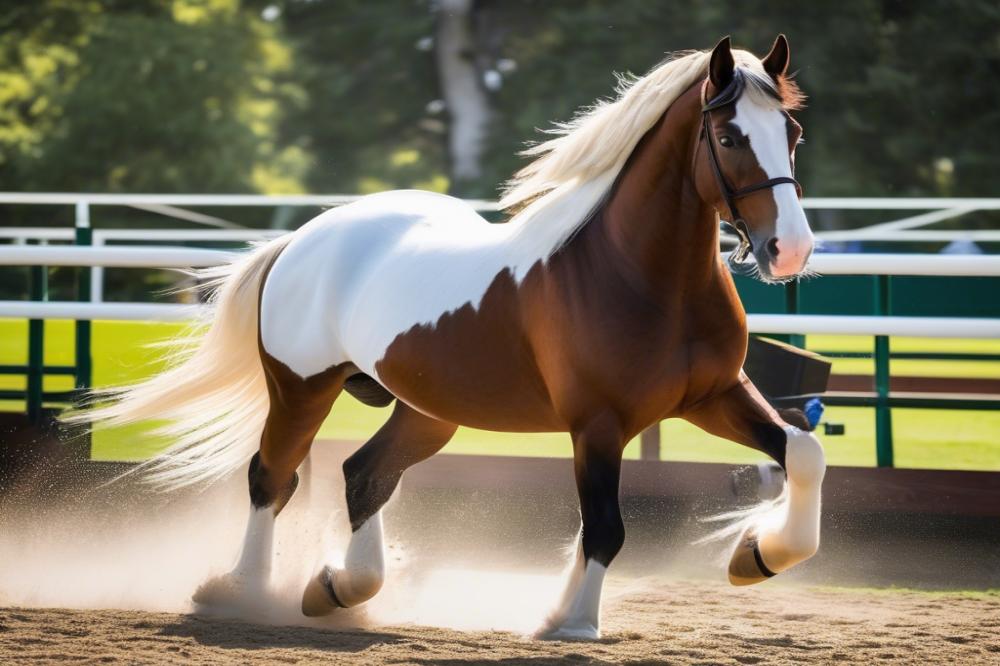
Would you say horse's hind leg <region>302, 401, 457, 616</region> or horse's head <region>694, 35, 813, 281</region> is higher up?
horse's head <region>694, 35, 813, 281</region>

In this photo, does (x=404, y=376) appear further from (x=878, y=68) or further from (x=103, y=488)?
(x=878, y=68)

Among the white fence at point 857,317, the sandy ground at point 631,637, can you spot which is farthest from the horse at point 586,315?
the white fence at point 857,317

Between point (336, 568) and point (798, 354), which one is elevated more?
point (798, 354)

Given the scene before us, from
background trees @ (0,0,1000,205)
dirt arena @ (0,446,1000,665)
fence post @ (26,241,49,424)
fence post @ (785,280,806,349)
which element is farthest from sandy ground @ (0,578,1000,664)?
background trees @ (0,0,1000,205)

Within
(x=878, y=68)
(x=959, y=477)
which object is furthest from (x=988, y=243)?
(x=959, y=477)

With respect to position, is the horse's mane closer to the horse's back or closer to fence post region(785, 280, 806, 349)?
the horse's back

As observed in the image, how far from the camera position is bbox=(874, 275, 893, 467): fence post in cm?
584

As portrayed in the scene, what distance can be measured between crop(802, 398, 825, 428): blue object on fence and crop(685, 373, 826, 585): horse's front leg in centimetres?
130

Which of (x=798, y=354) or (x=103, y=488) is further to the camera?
(x=103, y=488)

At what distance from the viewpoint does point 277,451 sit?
16.6 ft

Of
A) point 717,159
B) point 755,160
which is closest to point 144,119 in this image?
point 717,159

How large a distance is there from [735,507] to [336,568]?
1796 millimetres

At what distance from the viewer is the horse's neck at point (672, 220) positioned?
3963 millimetres

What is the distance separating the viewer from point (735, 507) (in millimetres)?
5746
